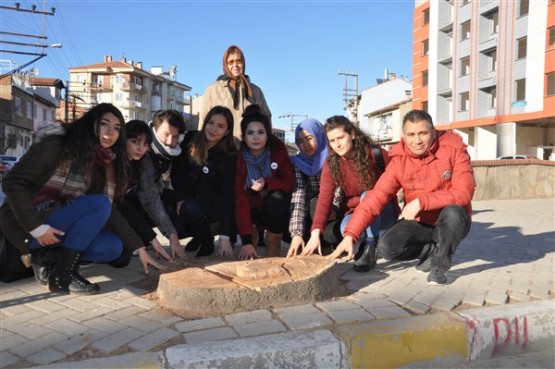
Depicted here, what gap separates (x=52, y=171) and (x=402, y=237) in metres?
2.53

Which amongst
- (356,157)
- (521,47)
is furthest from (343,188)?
(521,47)

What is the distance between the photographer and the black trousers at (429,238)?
3.49m

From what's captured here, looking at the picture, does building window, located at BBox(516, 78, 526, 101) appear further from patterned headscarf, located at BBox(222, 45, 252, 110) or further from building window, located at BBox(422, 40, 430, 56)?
patterned headscarf, located at BBox(222, 45, 252, 110)

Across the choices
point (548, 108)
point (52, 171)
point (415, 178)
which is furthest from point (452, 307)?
point (548, 108)

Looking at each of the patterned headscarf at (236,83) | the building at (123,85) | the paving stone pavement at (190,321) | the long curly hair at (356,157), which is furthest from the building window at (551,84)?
the building at (123,85)

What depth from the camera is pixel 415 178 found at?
3.67m

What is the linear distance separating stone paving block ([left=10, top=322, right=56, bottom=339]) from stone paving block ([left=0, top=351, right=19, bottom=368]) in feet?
0.68

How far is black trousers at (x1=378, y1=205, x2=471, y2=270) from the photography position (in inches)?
137

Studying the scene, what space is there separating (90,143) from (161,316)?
3.99 ft

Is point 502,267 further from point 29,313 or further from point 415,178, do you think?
point 29,313

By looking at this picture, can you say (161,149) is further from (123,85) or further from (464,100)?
(123,85)

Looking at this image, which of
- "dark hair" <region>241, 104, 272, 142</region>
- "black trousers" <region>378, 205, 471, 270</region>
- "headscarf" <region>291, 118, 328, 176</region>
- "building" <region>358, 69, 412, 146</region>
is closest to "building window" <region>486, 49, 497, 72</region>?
"building" <region>358, 69, 412, 146</region>

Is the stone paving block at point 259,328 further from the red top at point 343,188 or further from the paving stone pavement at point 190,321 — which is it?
the red top at point 343,188

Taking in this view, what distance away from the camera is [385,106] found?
183ft
